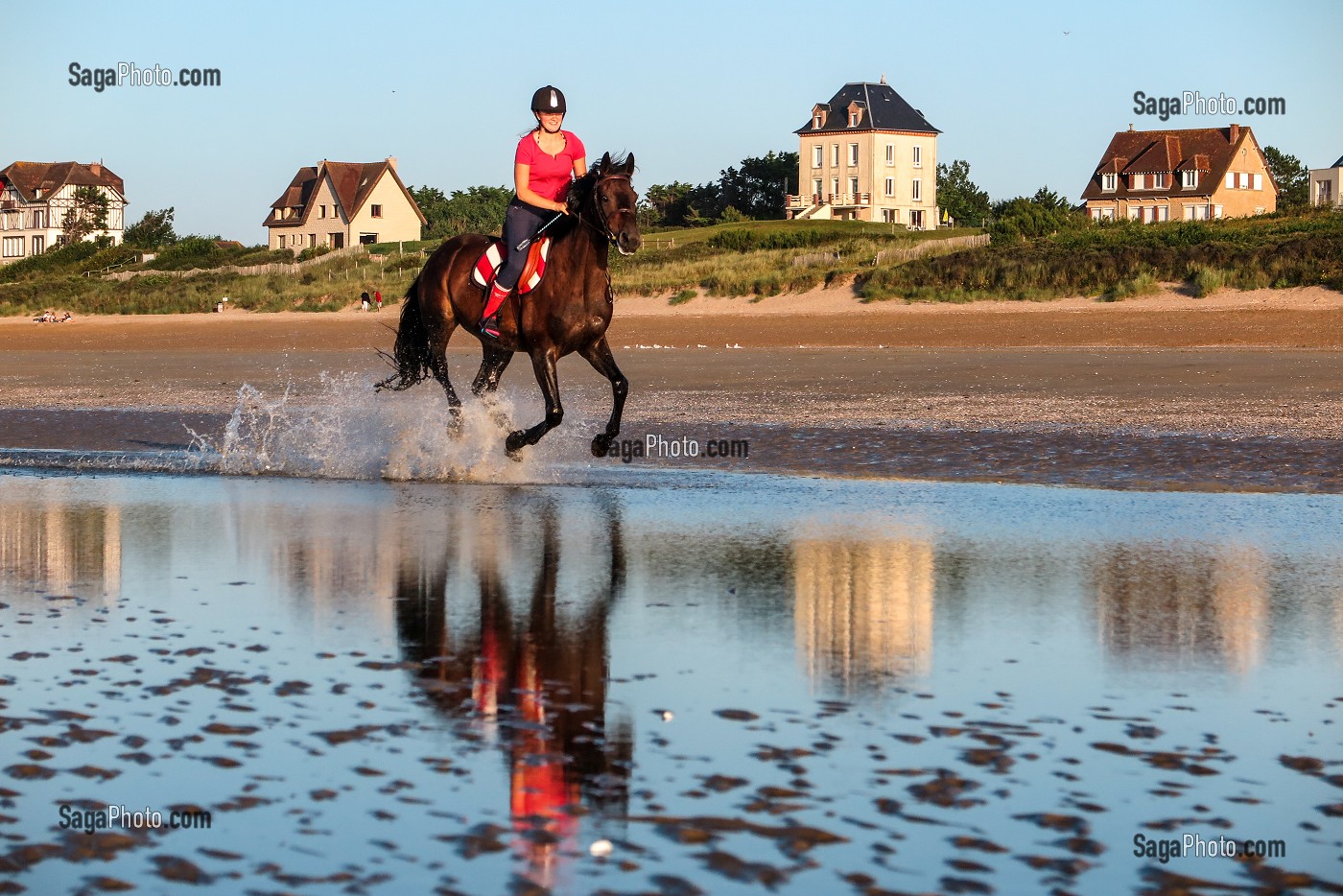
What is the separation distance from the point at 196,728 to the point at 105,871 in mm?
1202

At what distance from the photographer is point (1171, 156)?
105m

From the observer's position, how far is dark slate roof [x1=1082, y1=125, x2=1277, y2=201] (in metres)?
103

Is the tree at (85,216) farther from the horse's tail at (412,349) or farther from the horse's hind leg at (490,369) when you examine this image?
the horse's hind leg at (490,369)

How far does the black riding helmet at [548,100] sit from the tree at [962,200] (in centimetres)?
9682

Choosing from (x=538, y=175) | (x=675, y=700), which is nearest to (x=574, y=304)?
(x=538, y=175)

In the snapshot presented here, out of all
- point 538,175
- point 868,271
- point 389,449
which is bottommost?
point 389,449

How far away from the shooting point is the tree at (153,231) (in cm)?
10800

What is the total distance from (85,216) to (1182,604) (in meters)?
122

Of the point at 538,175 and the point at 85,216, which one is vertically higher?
the point at 85,216

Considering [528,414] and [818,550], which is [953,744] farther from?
[528,414]

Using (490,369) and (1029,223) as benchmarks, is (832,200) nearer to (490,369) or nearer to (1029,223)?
(1029,223)

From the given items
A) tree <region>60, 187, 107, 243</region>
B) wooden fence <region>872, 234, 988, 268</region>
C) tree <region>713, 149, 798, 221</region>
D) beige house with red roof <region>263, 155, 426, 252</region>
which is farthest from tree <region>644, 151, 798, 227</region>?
wooden fence <region>872, 234, 988, 268</region>

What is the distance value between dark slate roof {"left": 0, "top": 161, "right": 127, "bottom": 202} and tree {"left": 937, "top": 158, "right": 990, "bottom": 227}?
67.0 metres

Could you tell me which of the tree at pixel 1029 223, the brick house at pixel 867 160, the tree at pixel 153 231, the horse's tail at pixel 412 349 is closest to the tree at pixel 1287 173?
the brick house at pixel 867 160
